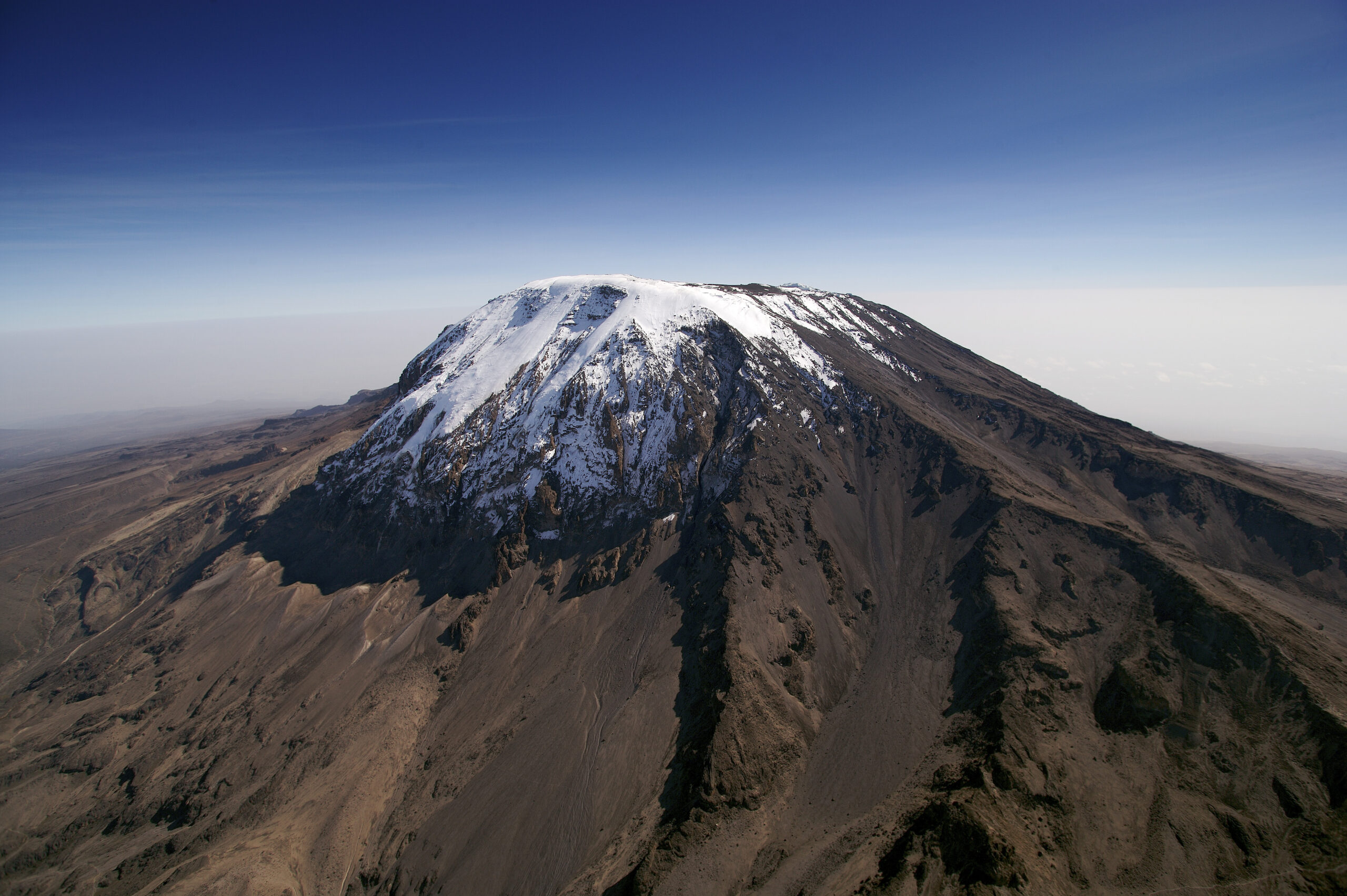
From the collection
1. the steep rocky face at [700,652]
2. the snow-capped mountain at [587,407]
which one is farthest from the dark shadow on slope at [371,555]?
the snow-capped mountain at [587,407]

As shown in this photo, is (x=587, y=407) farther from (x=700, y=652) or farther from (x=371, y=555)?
(x=700, y=652)

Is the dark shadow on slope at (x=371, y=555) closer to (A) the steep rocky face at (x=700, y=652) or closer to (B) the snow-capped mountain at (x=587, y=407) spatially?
(A) the steep rocky face at (x=700, y=652)

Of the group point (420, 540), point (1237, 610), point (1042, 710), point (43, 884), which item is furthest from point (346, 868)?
point (1237, 610)

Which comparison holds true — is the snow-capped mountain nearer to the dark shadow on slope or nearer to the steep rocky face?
the steep rocky face

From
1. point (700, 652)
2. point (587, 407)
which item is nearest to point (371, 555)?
point (587, 407)

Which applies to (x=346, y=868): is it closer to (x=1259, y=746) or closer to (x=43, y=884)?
(x=43, y=884)

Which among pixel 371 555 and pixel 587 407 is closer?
pixel 371 555
